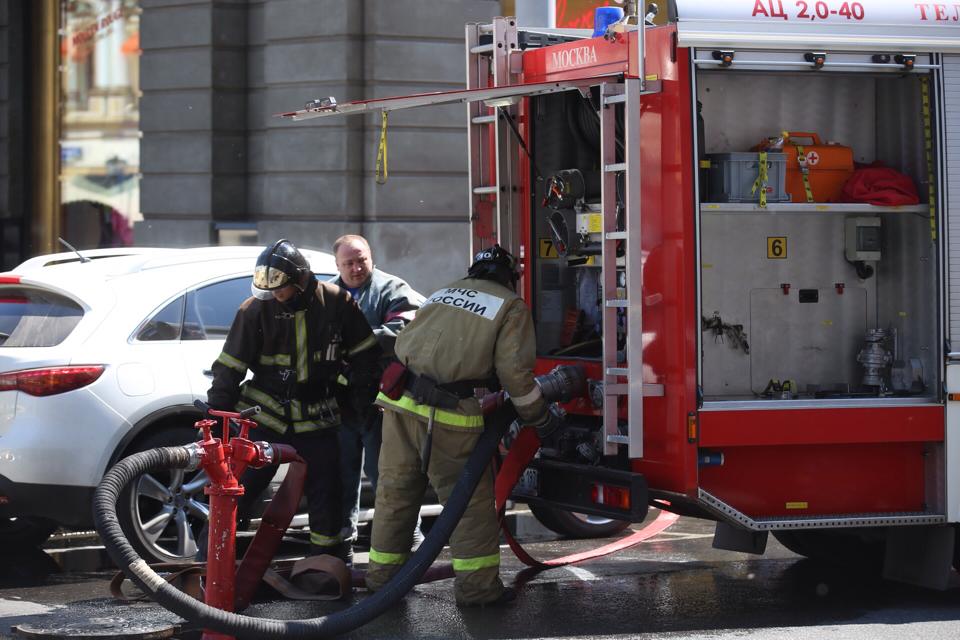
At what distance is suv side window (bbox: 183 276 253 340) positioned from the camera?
25.8ft

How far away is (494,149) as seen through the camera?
783 centimetres

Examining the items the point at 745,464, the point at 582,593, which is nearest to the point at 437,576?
the point at 582,593

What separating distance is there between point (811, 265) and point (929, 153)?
2.77 ft

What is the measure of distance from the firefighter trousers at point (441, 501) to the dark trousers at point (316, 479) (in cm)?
34

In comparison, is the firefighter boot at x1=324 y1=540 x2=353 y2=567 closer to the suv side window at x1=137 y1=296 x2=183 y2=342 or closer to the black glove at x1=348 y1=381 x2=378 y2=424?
the black glove at x1=348 y1=381 x2=378 y2=424

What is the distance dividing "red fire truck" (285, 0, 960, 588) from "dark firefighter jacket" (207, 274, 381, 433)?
92 cm

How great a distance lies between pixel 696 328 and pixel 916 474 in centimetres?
134

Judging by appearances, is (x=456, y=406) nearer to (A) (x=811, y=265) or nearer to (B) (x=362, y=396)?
(B) (x=362, y=396)

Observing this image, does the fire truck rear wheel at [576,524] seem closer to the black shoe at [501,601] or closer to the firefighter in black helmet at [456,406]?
the black shoe at [501,601]

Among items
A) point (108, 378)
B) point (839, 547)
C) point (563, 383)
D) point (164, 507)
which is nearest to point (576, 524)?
point (839, 547)

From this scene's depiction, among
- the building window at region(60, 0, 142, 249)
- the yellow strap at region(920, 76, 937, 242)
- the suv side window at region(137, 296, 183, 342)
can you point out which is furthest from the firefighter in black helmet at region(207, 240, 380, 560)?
the building window at region(60, 0, 142, 249)

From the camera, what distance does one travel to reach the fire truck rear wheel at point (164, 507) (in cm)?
732

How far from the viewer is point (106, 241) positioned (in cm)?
1659

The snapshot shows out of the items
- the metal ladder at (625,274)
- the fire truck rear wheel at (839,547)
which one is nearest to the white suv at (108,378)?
the metal ladder at (625,274)
